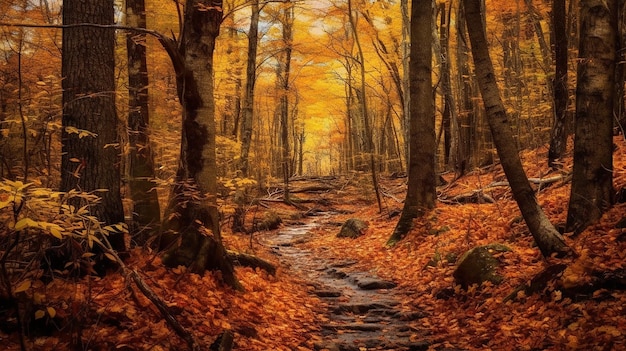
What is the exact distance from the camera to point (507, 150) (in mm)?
6426

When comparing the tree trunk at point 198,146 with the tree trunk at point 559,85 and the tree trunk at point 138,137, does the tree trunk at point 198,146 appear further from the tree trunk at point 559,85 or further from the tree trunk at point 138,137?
the tree trunk at point 559,85

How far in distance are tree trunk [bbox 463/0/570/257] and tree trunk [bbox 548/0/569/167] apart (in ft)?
18.5

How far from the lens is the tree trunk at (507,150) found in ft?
20.3

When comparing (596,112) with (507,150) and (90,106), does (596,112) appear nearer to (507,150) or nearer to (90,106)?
(507,150)

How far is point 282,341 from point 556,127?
1068 cm

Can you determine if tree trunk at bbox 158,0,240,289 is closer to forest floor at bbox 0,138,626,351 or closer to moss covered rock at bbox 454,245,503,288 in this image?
forest floor at bbox 0,138,626,351

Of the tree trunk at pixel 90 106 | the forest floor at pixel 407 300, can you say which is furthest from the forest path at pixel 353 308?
the tree trunk at pixel 90 106

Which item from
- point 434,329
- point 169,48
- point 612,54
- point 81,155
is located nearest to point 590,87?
point 612,54

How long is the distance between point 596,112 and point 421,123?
5.58m

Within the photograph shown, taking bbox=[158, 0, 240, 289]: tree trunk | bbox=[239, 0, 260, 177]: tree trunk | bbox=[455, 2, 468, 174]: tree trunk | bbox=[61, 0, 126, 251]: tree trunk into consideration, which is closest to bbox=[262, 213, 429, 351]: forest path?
bbox=[158, 0, 240, 289]: tree trunk

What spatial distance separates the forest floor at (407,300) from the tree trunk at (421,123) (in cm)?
80

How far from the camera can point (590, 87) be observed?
21.0 ft

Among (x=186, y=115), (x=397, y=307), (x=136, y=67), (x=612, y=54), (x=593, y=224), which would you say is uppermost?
(x=136, y=67)

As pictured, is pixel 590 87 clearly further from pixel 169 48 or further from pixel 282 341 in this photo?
pixel 169 48
